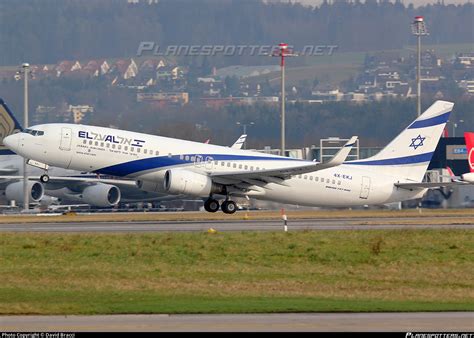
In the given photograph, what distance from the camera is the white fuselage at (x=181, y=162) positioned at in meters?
47.8

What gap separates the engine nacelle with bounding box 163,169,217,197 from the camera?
48.1 meters

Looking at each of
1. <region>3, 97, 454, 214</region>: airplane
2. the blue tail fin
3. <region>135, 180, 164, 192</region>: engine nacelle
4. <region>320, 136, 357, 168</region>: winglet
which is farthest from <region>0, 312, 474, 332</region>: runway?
the blue tail fin

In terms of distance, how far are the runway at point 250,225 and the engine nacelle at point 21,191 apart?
77.7 feet

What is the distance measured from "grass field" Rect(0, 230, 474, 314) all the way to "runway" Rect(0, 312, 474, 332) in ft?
3.18

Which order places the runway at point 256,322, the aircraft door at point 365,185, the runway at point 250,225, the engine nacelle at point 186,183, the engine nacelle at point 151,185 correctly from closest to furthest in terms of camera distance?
1. the runway at point 256,322
2. the runway at point 250,225
3. the engine nacelle at point 186,183
4. the engine nacelle at point 151,185
5. the aircraft door at point 365,185

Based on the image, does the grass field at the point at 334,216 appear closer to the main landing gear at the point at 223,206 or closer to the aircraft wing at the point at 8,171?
Result: the main landing gear at the point at 223,206

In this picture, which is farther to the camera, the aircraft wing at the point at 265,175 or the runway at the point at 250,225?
the aircraft wing at the point at 265,175

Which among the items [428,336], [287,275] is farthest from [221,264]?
[428,336]

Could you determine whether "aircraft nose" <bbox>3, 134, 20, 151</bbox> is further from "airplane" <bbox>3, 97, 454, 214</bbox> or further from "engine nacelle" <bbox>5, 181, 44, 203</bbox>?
"engine nacelle" <bbox>5, 181, 44, 203</bbox>

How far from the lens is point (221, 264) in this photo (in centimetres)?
3044

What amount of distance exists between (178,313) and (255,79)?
173 metres

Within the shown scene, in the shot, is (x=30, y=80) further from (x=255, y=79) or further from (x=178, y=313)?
(x=178, y=313)

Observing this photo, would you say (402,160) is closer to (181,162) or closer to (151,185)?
(181,162)

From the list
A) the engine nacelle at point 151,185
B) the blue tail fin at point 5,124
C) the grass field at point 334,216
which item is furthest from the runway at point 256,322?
the blue tail fin at point 5,124
